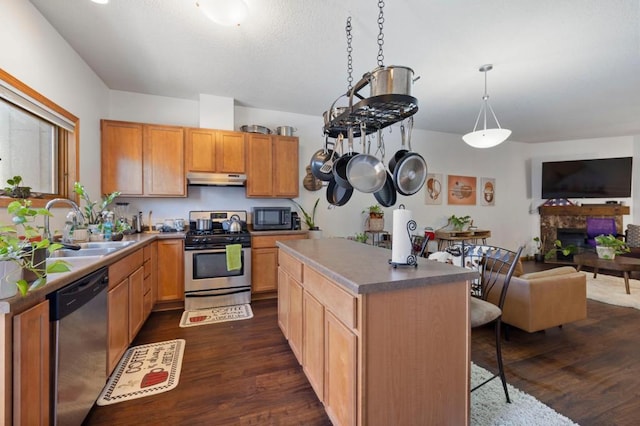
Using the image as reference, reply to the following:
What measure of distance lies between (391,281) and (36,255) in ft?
5.23

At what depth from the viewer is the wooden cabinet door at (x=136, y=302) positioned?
2.38m

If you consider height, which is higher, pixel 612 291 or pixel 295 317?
pixel 295 317

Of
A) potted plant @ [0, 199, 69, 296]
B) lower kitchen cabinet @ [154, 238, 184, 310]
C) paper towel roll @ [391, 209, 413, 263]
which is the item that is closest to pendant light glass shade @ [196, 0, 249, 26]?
potted plant @ [0, 199, 69, 296]

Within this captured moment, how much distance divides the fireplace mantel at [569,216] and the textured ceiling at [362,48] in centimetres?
258

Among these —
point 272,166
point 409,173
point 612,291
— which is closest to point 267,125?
point 272,166

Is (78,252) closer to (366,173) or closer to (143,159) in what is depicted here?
(143,159)

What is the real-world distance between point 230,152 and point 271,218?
1059 mm

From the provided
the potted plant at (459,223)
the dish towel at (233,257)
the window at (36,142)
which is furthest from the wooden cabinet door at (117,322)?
the potted plant at (459,223)

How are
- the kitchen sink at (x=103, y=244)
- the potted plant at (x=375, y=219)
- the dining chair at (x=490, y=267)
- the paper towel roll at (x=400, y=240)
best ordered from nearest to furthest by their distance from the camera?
the paper towel roll at (x=400, y=240)
the dining chair at (x=490, y=267)
the kitchen sink at (x=103, y=244)
the potted plant at (x=375, y=219)

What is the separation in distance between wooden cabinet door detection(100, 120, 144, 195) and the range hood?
606 millimetres

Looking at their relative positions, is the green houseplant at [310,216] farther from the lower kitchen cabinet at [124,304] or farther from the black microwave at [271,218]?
the lower kitchen cabinet at [124,304]

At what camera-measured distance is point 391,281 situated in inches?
49.6

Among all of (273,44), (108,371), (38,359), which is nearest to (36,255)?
(38,359)

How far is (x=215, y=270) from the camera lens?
133 inches
